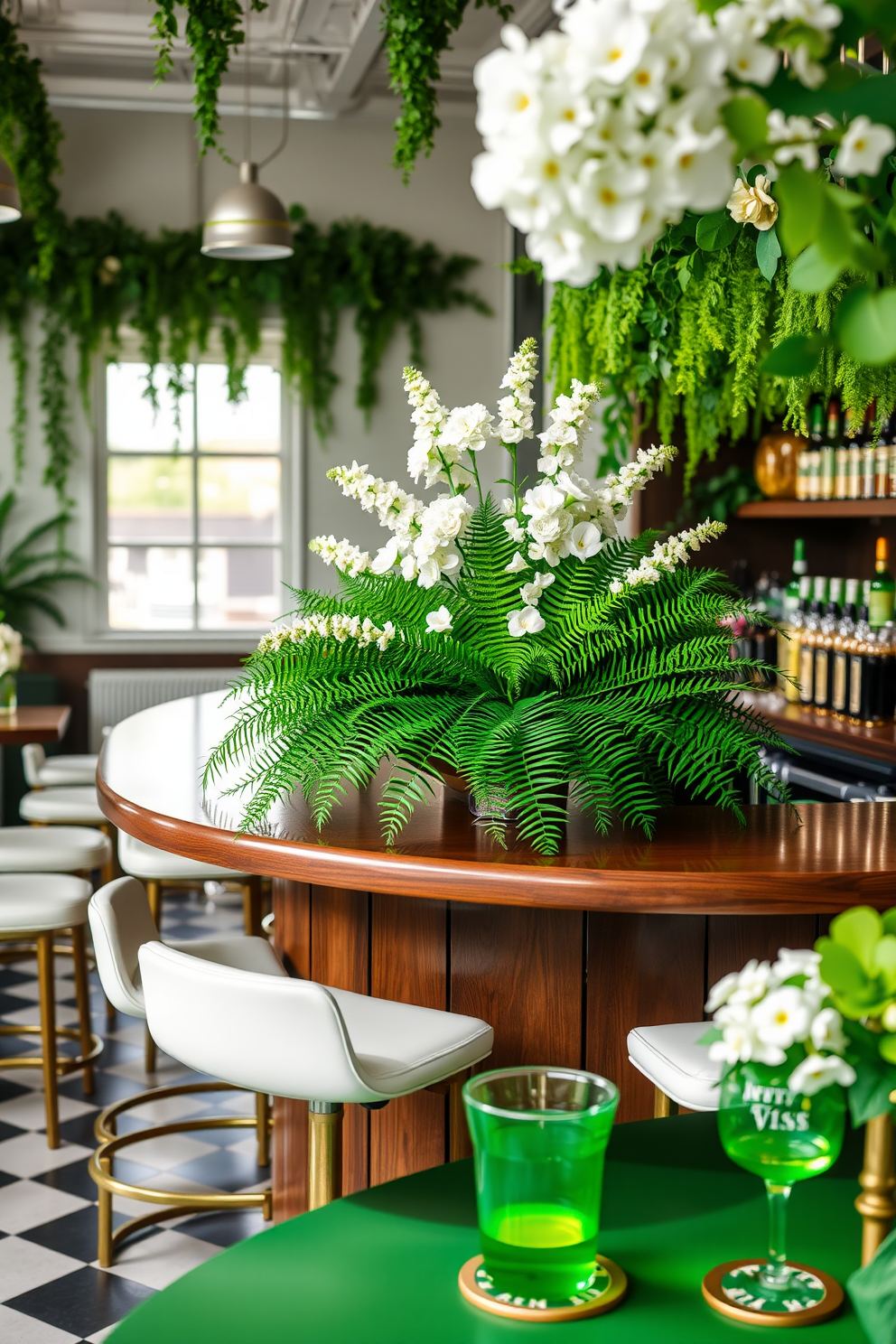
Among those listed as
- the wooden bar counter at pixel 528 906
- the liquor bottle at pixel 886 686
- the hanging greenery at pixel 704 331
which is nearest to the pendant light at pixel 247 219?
the hanging greenery at pixel 704 331

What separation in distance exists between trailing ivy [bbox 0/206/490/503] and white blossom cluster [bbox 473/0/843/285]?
6.36m

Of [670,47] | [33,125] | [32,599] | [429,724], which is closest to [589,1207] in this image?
[670,47]

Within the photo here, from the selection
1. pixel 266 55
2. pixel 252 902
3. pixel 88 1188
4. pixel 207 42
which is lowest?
pixel 88 1188

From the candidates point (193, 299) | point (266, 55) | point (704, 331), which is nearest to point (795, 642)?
point (704, 331)

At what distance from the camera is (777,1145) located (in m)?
0.81

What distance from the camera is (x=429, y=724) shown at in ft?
6.04

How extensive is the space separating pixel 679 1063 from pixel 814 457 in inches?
137

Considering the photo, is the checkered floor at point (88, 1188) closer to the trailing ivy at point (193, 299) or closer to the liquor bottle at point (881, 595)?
the liquor bottle at point (881, 595)

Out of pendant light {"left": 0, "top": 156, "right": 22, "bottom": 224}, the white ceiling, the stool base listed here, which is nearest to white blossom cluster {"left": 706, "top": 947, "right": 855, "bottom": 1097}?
the stool base

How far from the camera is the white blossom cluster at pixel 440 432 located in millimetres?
1913

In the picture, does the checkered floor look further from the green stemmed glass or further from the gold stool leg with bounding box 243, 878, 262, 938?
the green stemmed glass

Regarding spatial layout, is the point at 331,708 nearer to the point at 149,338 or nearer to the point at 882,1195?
the point at 882,1195

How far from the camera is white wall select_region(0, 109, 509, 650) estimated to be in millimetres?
6758

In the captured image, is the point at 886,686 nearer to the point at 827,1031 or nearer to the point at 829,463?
the point at 829,463
